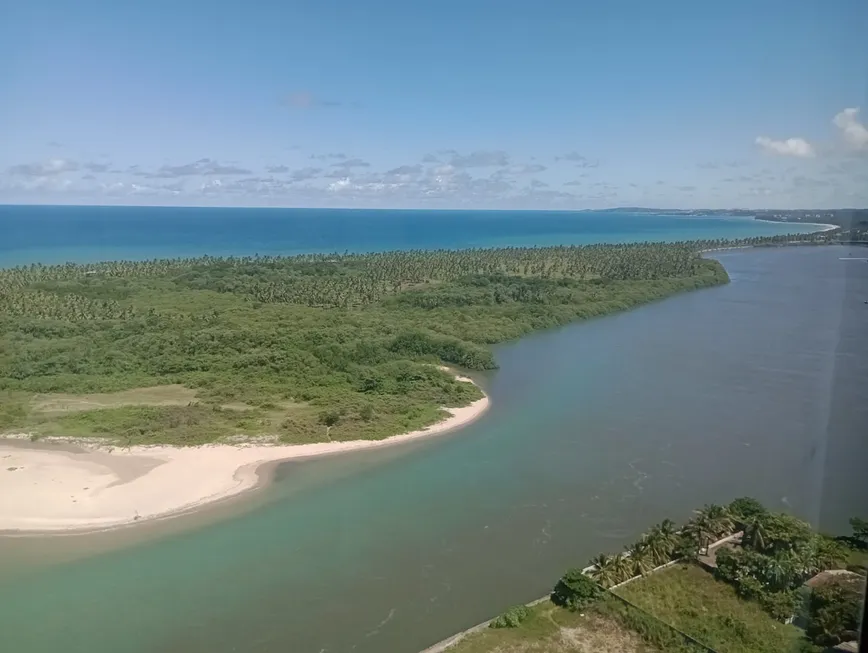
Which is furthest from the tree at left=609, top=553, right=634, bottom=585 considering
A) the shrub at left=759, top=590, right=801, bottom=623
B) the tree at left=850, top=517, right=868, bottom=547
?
the tree at left=850, top=517, right=868, bottom=547

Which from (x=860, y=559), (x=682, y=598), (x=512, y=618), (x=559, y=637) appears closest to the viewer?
(x=860, y=559)

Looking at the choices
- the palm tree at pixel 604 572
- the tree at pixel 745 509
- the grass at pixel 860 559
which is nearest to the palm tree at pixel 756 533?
the tree at pixel 745 509

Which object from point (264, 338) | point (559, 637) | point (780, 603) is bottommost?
point (559, 637)

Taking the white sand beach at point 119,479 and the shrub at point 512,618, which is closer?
the shrub at point 512,618

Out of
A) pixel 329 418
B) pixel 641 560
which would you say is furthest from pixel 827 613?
pixel 329 418

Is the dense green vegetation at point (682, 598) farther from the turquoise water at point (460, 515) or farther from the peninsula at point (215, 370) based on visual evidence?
the peninsula at point (215, 370)

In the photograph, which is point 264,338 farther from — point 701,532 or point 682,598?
point 682,598
